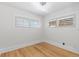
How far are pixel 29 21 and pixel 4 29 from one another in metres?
0.39

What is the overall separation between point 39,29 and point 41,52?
369mm

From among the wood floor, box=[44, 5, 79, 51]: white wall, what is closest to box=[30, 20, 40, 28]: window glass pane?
box=[44, 5, 79, 51]: white wall

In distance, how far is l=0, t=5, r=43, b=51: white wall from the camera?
1.16m

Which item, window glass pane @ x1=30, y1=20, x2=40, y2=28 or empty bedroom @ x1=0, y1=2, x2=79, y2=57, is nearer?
empty bedroom @ x1=0, y1=2, x2=79, y2=57

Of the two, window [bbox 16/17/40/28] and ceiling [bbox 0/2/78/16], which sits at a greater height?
ceiling [bbox 0/2/78/16]

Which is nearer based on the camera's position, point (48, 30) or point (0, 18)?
point (0, 18)

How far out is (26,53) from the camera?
4.00 feet

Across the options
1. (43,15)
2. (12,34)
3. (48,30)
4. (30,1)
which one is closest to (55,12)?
(43,15)

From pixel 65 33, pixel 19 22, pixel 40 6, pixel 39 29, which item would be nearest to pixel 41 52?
pixel 39 29

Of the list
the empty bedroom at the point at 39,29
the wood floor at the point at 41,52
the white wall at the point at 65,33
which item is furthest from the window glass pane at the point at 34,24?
the wood floor at the point at 41,52

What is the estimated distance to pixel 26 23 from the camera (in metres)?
1.28

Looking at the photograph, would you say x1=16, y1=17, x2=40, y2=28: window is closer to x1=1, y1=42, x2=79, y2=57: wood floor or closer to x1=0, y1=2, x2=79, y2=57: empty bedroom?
x1=0, y1=2, x2=79, y2=57: empty bedroom

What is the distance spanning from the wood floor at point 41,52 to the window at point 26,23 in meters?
0.33

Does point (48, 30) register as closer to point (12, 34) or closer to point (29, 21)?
point (29, 21)
